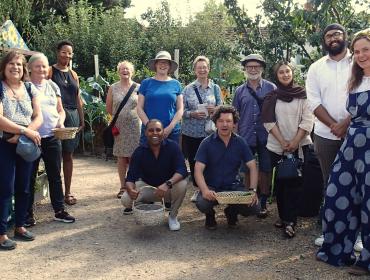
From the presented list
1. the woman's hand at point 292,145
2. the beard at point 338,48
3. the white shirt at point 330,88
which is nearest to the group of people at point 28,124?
the woman's hand at point 292,145

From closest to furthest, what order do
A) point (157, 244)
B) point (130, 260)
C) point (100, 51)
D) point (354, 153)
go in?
1. point (354, 153)
2. point (130, 260)
3. point (157, 244)
4. point (100, 51)

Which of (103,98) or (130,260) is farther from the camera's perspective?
(103,98)

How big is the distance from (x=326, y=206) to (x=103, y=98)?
752 cm

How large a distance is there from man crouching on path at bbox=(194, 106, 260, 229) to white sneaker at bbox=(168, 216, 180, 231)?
12.7 inches

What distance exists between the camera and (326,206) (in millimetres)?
3988

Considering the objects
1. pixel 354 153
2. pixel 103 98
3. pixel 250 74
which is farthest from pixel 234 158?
pixel 103 98

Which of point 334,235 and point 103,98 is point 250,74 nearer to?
point 334,235

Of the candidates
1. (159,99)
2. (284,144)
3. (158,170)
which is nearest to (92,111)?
(159,99)

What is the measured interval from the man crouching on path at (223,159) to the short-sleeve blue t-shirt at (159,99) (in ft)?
2.52

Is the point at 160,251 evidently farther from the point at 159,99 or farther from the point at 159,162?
the point at 159,99

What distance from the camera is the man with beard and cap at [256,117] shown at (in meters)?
5.26

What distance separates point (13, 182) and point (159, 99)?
1944 mm

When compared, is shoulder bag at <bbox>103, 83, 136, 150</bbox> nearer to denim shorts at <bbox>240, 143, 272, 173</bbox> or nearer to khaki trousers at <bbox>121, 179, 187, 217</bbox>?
khaki trousers at <bbox>121, 179, 187, 217</bbox>

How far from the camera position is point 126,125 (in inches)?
241
